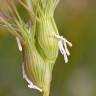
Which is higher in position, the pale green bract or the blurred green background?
the pale green bract

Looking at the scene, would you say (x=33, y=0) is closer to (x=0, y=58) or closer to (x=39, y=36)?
(x=39, y=36)

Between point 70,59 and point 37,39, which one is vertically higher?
point 37,39

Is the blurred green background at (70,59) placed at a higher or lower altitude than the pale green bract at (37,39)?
lower

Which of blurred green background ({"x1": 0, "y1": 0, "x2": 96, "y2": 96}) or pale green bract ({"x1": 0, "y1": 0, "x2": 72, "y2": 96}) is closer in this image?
pale green bract ({"x1": 0, "y1": 0, "x2": 72, "y2": 96})

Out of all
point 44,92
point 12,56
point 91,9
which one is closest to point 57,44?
point 44,92

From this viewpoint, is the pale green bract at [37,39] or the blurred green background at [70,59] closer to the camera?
the pale green bract at [37,39]
